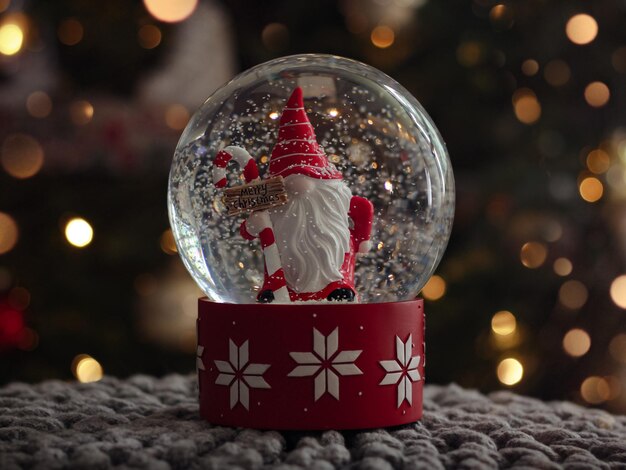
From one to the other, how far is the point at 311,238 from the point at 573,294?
1.42 m

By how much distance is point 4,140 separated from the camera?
2.48 metres

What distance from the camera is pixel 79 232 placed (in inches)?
96.4

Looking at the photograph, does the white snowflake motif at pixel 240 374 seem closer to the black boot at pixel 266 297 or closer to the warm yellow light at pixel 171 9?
the black boot at pixel 266 297

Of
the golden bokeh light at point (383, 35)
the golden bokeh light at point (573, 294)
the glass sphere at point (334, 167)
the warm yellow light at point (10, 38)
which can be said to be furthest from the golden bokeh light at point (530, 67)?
the warm yellow light at point (10, 38)

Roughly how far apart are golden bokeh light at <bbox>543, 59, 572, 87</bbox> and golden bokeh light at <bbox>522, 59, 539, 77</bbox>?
0.03m

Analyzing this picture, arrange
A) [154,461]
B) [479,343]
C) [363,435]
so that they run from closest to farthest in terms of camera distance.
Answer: [154,461] < [363,435] < [479,343]

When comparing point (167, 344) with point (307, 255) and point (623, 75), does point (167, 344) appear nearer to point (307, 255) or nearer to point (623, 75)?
point (307, 255)

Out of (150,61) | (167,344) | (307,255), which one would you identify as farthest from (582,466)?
(150,61)

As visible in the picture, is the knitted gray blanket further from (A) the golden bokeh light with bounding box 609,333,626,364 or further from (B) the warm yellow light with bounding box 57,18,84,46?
(B) the warm yellow light with bounding box 57,18,84,46

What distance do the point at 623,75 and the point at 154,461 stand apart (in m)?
1.95

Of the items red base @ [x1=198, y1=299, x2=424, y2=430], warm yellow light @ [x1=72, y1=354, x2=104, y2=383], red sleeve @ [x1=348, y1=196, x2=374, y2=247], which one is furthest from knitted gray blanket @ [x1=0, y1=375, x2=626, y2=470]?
warm yellow light @ [x1=72, y1=354, x2=104, y2=383]

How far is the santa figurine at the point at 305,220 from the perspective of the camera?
133 cm

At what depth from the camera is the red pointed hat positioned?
1327 mm

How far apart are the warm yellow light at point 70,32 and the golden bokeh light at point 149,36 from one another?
0.17 metres
